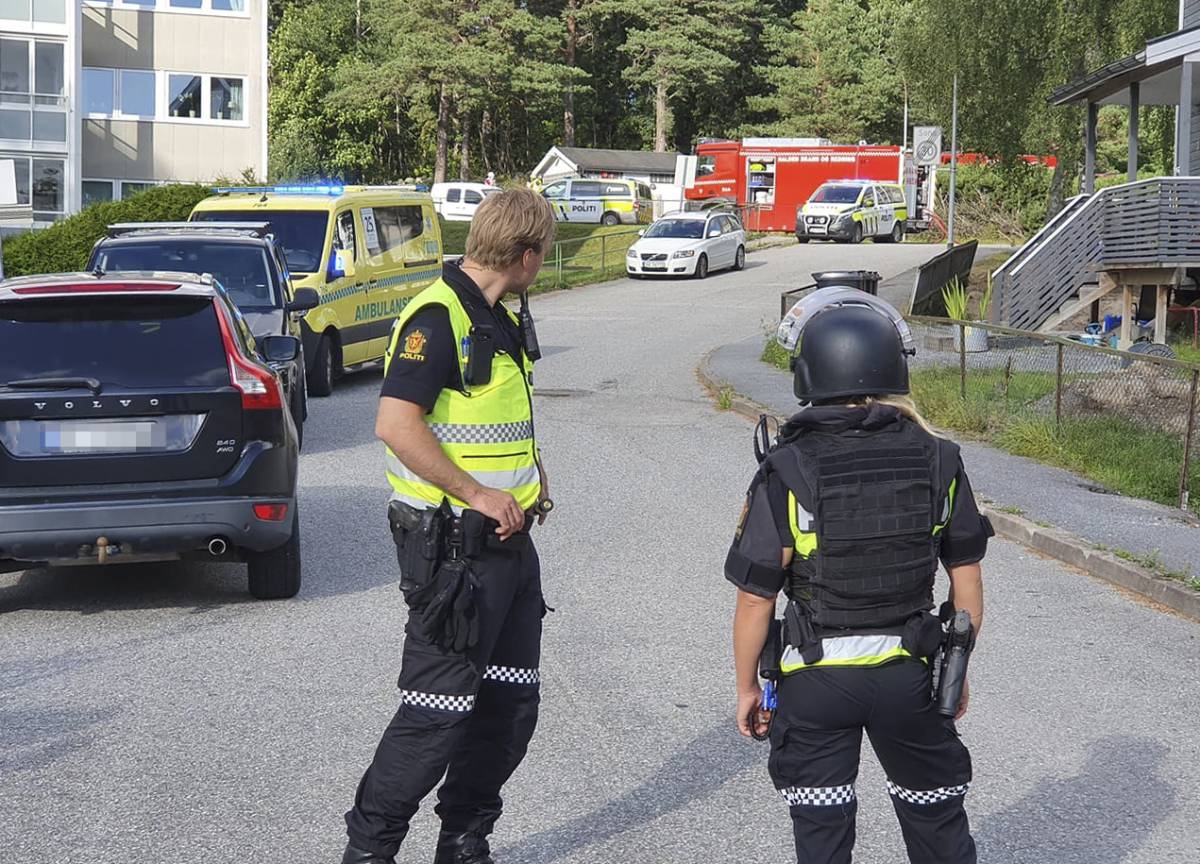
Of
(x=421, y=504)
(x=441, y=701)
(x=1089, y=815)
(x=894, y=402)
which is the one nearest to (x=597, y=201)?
(x=1089, y=815)

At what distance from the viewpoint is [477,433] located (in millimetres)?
4105

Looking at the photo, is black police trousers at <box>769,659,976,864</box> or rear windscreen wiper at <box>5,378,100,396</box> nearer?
black police trousers at <box>769,659,976,864</box>

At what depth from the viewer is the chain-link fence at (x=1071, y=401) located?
1177 centimetres

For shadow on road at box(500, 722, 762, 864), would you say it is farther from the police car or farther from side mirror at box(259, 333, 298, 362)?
the police car

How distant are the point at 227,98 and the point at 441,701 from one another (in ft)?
137

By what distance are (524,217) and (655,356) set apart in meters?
18.5

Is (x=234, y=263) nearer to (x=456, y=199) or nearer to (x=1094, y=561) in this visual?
(x=1094, y=561)

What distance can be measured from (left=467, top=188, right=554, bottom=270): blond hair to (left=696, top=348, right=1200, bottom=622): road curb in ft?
15.9

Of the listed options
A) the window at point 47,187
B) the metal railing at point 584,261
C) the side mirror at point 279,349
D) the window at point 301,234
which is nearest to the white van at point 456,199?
the metal railing at point 584,261

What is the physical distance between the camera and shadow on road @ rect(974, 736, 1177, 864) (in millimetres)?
4707

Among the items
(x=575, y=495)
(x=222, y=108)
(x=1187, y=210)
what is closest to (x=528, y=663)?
(x=575, y=495)

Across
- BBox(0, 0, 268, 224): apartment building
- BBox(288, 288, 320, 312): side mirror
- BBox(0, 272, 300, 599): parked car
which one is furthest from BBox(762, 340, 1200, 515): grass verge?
BBox(0, 0, 268, 224): apartment building

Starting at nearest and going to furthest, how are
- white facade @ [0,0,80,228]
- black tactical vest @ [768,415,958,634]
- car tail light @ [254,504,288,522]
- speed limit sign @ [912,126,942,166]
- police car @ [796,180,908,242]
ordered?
black tactical vest @ [768,415,958,634] < car tail light @ [254,504,288,522] < speed limit sign @ [912,126,942,166] < white facade @ [0,0,80,228] < police car @ [796,180,908,242]

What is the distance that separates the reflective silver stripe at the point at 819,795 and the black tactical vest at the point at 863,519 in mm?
347
